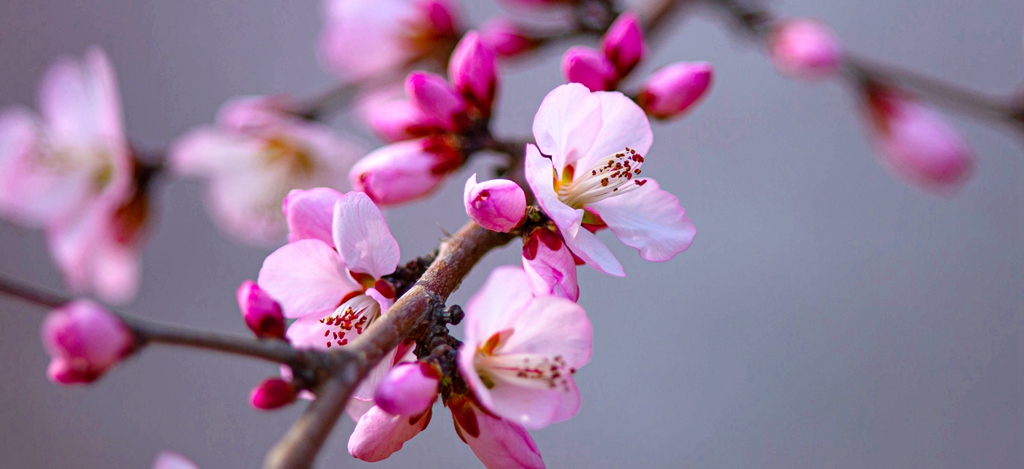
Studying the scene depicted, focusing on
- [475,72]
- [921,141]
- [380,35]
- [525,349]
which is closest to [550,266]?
[525,349]

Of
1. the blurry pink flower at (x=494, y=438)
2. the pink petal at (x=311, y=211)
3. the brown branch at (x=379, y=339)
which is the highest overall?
the pink petal at (x=311, y=211)

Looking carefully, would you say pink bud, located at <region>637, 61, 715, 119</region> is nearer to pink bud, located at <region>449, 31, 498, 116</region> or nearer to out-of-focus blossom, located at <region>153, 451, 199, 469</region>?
pink bud, located at <region>449, 31, 498, 116</region>

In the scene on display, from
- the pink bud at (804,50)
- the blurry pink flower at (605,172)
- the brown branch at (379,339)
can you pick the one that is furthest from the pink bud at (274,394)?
the pink bud at (804,50)

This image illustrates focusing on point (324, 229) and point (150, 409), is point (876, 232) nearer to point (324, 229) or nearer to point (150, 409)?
point (324, 229)

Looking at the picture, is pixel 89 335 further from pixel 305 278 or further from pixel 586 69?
pixel 586 69

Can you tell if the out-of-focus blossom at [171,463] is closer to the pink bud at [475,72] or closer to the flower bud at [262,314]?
the flower bud at [262,314]

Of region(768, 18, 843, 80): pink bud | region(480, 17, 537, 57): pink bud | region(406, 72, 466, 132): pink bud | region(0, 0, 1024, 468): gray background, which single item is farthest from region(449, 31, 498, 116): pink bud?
region(0, 0, 1024, 468): gray background

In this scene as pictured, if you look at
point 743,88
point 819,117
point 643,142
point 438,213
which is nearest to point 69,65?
point 643,142

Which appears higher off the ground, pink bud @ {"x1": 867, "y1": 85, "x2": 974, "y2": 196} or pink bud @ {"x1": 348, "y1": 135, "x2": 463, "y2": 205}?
pink bud @ {"x1": 348, "y1": 135, "x2": 463, "y2": 205}

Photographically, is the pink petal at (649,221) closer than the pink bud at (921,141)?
Yes
